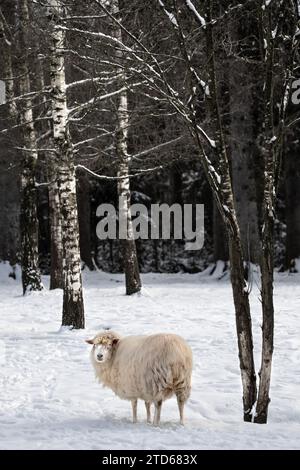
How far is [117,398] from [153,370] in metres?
1.76

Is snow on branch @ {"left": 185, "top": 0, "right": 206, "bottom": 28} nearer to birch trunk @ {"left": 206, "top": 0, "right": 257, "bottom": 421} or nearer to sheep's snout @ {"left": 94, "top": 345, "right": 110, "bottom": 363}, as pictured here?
birch trunk @ {"left": 206, "top": 0, "right": 257, "bottom": 421}

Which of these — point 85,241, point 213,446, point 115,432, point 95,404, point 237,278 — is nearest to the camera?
point 213,446

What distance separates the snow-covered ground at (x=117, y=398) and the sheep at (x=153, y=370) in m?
0.30

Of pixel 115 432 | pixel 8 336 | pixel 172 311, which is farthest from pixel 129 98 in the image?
pixel 115 432

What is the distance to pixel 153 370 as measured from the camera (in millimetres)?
6750

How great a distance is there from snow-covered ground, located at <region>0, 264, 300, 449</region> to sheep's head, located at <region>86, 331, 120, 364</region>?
63 cm

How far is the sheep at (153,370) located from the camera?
6.72m

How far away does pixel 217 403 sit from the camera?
8.16 m

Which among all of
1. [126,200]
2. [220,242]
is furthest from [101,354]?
[220,242]

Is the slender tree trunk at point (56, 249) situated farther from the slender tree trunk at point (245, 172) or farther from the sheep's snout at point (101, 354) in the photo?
the sheep's snout at point (101, 354)

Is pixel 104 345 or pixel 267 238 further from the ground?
pixel 267 238

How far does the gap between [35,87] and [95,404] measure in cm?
1284

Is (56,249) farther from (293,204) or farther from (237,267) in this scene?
(237,267)
